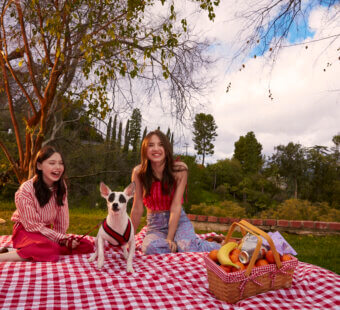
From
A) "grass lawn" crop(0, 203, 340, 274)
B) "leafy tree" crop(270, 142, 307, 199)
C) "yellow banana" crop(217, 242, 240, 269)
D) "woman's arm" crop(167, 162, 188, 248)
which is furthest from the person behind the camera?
"leafy tree" crop(270, 142, 307, 199)

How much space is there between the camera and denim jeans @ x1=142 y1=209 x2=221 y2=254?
3.73 metres

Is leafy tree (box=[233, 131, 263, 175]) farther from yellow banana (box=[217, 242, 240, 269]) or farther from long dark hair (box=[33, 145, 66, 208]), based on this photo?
yellow banana (box=[217, 242, 240, 269])

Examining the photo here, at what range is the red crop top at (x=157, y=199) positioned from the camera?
164 inches

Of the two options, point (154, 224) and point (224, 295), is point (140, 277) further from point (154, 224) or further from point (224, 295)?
point (154, 224)

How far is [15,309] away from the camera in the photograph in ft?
7.10

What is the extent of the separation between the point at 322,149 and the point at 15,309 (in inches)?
567

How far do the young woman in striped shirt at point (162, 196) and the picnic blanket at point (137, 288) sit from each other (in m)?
0.60

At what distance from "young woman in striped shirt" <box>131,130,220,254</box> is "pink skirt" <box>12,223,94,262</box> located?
29.7 inches

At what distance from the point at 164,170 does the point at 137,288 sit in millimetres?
1785

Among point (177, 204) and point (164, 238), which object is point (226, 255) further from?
point (164, 238)

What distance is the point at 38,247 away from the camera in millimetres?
3363

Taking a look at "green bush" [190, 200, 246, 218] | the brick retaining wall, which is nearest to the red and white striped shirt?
the brick retaining wall

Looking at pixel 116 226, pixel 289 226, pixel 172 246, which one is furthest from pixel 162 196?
pixel 289 226

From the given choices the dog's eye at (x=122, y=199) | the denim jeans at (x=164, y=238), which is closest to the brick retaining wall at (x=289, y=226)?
the denim jeans at (x=164, y=238)
